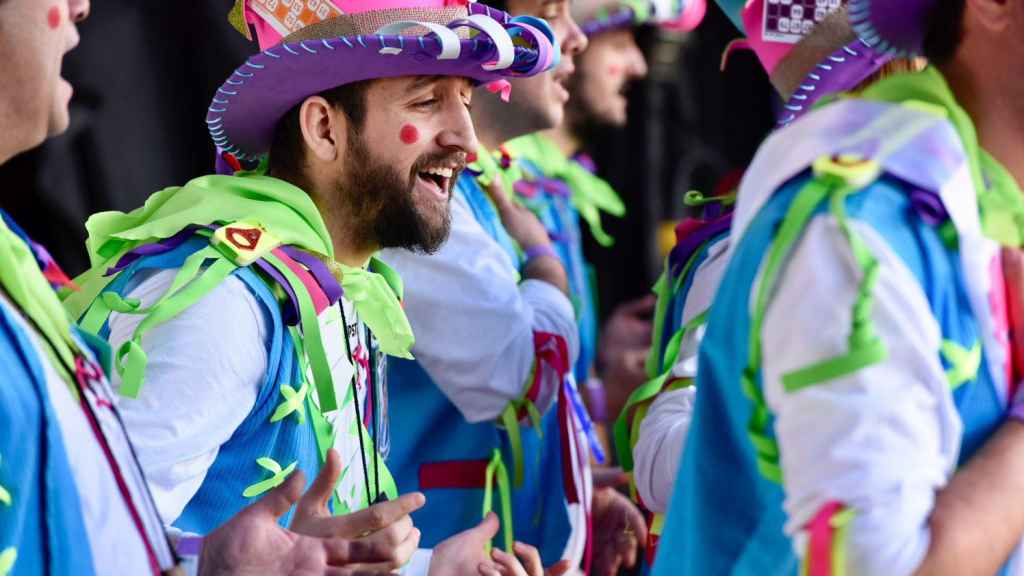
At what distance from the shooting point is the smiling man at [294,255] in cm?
238

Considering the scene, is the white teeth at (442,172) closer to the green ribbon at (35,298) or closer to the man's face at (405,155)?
the man's face at (405,155)

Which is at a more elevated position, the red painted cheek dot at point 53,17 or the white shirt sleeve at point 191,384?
the red painted cheek dot at point 53,17

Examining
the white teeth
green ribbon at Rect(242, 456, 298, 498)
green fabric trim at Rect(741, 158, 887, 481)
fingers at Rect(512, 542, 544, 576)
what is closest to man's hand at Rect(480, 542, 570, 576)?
fingers at Rect(512, 542, 544, 576)

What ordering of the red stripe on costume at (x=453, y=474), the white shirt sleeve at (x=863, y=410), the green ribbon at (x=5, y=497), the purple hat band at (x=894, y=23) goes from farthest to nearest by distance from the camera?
the red stripe on costume at (x=453, y=474) → the purple hat band at (x=894, y=23) → the green ribbon at (x=5, y=497) → the white shirt sleeve at (x=863, y=410)

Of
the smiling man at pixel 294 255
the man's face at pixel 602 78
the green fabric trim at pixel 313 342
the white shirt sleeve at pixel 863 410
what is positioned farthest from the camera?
the man's face at pixel 602 78

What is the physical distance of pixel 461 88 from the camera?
2.98 meters

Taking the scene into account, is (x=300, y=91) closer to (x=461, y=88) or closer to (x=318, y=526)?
(x=461, y=88)

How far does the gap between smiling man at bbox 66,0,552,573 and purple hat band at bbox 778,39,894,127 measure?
0.55 m

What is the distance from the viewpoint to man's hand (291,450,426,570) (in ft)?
6.48

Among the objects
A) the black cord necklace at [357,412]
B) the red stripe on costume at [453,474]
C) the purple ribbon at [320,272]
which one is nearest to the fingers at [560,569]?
the black cord necklace at [357,412]

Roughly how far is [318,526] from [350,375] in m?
0.79

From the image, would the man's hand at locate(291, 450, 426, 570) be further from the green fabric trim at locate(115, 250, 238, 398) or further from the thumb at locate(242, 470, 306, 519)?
the green fabric trim at locate(115, 250, 238, 398)

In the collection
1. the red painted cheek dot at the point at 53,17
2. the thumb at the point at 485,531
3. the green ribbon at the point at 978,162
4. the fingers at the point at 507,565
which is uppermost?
the red painted cheek dot at the point at 53,17

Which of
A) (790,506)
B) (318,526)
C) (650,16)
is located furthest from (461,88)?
(650,16)
